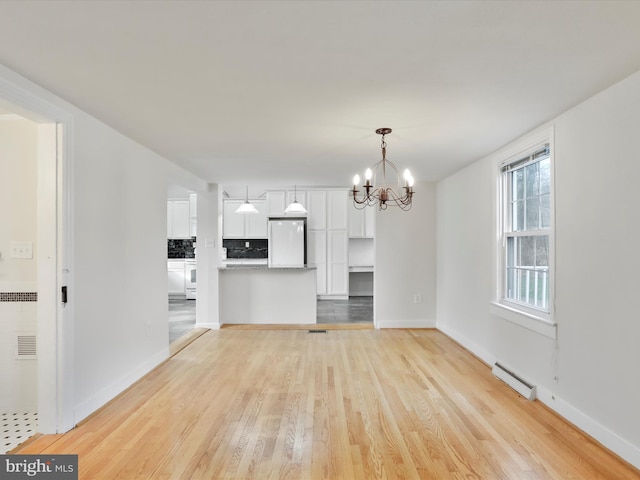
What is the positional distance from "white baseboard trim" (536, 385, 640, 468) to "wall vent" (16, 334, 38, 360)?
12.7ft

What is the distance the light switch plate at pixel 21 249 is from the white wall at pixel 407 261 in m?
4.24

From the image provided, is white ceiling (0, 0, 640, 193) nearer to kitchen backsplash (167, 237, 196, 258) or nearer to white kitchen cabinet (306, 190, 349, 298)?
white kitchen cabinet (306, 190, 349, 298)

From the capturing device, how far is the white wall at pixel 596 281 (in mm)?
2182

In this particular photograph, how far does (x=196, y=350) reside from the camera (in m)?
4.59

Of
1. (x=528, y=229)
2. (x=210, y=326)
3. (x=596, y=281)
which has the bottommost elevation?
(x=210, y=326)

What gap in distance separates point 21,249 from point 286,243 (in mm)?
5403

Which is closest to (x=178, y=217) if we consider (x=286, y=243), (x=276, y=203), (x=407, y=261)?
(x=276, y=203)

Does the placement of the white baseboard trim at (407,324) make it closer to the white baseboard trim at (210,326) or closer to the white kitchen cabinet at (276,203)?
the white baseboard trim at (210,326)

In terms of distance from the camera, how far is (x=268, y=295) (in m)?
6.14

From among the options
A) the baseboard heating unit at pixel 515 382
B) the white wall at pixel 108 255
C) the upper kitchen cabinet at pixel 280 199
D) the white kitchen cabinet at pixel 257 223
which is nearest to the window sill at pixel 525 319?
the baseboard heating unit at pixel 515 382

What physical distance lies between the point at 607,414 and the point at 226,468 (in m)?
2.30

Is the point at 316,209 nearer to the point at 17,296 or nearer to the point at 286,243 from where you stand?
the point at 286,243

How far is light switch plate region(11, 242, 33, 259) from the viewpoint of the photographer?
2.78 meters

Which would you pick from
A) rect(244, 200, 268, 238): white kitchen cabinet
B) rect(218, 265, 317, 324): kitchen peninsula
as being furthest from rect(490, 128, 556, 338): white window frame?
rect(244, 200, 268, 238): white kitchen cabinet
